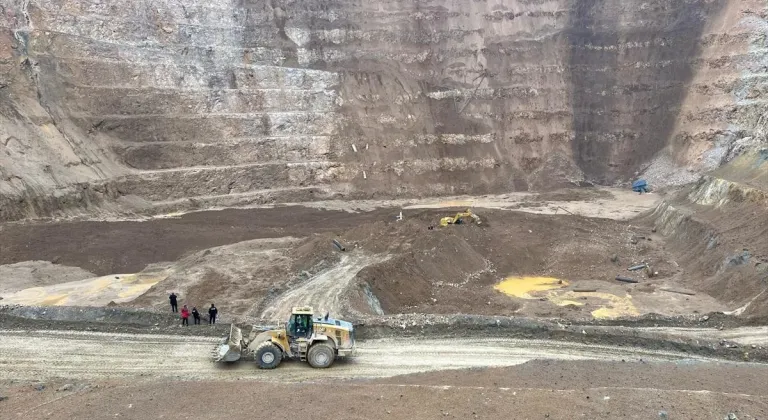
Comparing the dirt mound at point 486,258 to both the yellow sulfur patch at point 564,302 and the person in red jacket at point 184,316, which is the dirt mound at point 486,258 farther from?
the person in red jacket at point 184,316

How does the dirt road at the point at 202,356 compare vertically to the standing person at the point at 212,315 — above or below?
below

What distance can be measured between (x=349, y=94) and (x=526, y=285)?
24478 millimetres

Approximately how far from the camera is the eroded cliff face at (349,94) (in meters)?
34.0

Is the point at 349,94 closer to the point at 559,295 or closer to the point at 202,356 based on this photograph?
the point at 559,295

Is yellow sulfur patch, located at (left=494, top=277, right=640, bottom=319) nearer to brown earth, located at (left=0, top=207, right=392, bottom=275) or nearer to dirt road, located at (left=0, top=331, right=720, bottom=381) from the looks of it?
dirt road, located at (left=0, top=331, right=720, bottom=381)

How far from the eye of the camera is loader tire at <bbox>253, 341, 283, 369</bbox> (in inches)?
474

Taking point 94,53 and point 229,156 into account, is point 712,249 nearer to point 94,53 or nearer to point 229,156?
point 229,156

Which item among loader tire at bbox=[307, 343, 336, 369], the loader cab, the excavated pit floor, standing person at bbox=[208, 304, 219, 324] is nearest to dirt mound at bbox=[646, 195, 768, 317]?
the excavated pit floor

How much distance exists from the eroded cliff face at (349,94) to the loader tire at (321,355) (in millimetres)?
23611

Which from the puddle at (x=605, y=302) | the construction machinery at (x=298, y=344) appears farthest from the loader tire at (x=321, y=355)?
the puddle at (x=605, y=302)

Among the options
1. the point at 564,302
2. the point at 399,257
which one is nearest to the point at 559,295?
the point at 564,302

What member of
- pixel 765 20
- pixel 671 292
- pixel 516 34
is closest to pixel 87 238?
pixel 671 292

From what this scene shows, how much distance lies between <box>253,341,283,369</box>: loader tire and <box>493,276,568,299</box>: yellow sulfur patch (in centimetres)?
1198

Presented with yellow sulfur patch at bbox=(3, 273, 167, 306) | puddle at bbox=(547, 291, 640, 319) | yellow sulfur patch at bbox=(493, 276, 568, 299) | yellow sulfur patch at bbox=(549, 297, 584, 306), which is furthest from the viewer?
yellow sulfur patch at bbox=(493, 276, 568, 299)
